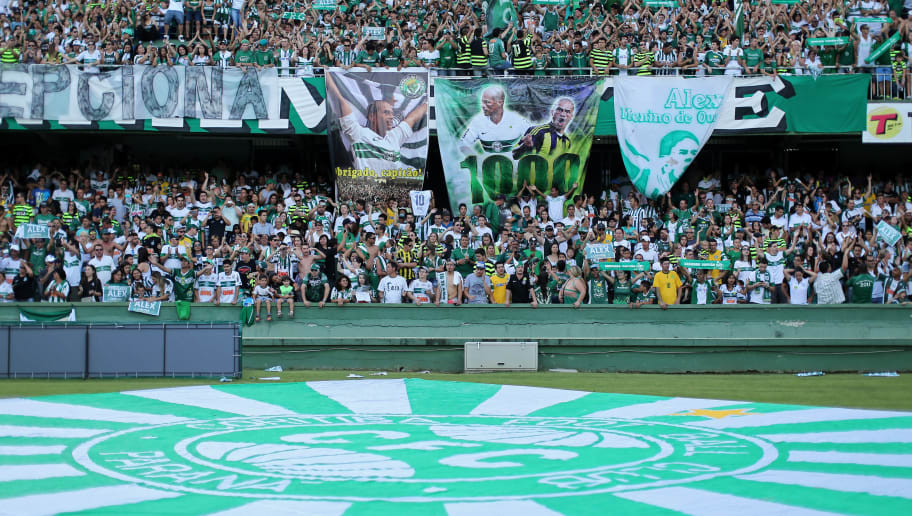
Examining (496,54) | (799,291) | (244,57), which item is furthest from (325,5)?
(799,291)

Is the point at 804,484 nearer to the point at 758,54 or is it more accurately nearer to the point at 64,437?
the point at 64,437

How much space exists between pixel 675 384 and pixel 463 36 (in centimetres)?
1150

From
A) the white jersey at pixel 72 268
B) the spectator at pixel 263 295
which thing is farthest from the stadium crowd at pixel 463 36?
the spectator at pixel 263 295

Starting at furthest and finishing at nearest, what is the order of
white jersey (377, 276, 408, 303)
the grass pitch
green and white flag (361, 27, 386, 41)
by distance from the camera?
green and white flag (361, 27, 386, 41), white jersey (377, 276, 408, 303), the grass pitch

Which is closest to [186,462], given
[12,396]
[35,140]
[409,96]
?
[12,396]

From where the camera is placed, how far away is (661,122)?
74.0 feet

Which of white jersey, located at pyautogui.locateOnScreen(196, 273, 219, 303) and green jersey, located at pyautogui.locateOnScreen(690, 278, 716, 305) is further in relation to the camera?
green jersey, located at pyautogui.locateOnScreen(690, 278, 716, 305)

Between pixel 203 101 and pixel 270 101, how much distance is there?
158cm

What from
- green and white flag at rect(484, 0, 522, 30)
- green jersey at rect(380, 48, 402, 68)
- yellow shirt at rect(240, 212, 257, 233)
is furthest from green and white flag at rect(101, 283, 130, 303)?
green and white flag at rect(484, 0, 522, 30)

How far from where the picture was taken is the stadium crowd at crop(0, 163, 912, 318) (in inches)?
728

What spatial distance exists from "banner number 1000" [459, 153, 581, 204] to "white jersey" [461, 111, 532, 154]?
1.04 feet

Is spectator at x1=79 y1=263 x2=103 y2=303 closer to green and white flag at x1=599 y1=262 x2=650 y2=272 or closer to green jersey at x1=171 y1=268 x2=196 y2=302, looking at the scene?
green jersey at x1=171 y1=268 x2=196 y2=302

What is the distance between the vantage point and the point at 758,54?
23297mm

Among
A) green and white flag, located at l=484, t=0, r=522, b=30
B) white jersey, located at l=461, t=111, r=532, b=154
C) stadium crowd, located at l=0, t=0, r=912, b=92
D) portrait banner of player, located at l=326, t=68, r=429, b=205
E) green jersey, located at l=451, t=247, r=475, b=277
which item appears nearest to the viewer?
green jersey, located at l=451, t=247, r=475, b=277
